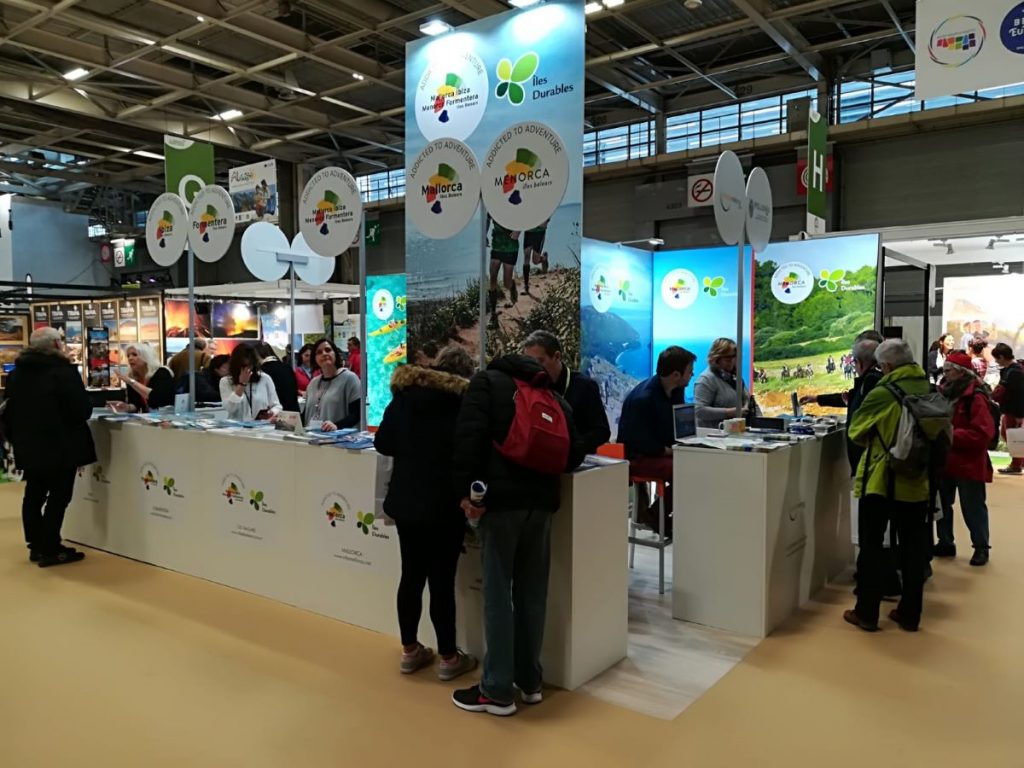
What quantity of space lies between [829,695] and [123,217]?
18.7m

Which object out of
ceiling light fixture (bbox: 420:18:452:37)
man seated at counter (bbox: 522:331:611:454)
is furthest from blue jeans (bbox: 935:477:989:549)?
ceiling light fixture (bbox: 420:18:452:37)

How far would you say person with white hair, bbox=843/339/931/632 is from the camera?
11.7 ft

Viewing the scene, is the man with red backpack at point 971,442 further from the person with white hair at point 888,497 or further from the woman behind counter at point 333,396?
the woman behind counter at point 333,396

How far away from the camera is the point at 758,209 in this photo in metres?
4.56

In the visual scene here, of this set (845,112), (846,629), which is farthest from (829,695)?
(845,112)

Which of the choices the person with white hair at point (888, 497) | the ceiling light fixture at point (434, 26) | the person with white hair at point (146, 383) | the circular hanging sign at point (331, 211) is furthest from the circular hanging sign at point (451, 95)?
the person with white hair at point (888, 497)

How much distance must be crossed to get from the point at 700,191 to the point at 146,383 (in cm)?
894

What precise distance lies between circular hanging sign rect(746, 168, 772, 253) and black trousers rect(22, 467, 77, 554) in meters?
4.32

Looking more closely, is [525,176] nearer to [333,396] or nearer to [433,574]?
[433,574]

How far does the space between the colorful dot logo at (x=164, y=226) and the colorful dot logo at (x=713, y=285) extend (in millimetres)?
5650

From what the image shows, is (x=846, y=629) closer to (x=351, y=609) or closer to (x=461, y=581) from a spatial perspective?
(x=461, y=581)

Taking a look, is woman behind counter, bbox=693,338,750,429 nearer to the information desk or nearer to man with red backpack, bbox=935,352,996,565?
the information desk

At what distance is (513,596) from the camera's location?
2.88m

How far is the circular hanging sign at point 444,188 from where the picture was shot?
12.0 ft
